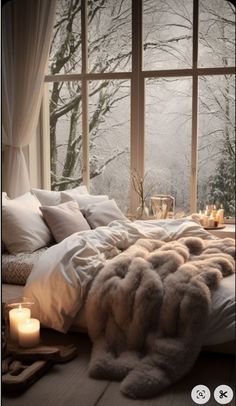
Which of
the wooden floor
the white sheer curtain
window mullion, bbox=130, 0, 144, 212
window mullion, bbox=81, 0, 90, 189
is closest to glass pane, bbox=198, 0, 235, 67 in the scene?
window mullion, bbox=130, 0, 144, 212

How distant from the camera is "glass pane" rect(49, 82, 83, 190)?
3.61ft

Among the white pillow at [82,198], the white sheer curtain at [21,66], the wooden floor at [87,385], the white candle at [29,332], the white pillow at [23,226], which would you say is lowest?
the wooden floor at [87,385]

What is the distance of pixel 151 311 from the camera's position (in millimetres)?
1111

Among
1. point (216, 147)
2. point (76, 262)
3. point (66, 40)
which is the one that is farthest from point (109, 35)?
point (76, 262)

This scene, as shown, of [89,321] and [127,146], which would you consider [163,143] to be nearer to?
[127,146]

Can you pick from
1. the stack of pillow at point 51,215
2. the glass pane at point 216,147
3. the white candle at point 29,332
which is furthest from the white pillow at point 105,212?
the white candle at point 29,332

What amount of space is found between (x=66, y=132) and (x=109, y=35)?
272 millimetres

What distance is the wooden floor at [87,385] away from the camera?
3.36 ft

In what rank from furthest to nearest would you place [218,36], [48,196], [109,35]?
[48,196]
[109,35]
[218,36]

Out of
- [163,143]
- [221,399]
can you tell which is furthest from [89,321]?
[163,143]

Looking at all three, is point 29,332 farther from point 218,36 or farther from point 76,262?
point 218,36

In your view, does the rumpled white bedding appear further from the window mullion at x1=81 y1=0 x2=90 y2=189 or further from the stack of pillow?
the window mullion at x1=81 y1=0 x2=90 y2=189

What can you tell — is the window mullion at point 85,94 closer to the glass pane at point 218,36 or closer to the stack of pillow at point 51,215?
the stack of pillow at point 51,215

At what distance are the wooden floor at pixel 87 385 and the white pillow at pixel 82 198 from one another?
37 cm
